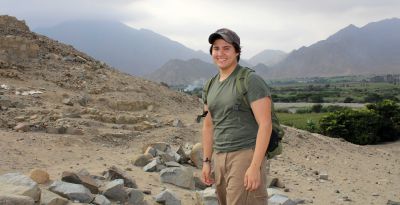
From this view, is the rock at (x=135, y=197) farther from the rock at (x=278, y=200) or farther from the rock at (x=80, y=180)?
the rock at (x=278, y=200)

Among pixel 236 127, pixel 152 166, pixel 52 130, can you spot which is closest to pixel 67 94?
pixel 52 130

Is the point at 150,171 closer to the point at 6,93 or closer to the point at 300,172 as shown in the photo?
the point at 300,172

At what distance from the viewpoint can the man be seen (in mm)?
3502

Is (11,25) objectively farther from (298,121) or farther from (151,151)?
(298,121)

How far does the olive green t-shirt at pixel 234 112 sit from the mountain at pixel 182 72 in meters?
165

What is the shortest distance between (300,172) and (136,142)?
368 centimetres

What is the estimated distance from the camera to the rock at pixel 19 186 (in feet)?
16.0

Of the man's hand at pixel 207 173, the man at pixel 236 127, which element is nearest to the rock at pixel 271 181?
the man's hand at pixel 207 173

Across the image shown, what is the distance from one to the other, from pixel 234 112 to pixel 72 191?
285cm

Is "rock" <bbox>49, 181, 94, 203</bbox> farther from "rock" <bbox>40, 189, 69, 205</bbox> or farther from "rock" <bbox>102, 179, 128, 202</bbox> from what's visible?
"rock" <bbox>102, 179, 128, 202</bbox>

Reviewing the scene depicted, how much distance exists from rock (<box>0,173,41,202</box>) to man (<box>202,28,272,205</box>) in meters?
2.14

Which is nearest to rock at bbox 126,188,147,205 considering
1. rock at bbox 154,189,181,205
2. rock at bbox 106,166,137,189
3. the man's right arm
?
rock at bbox 154,189,181,205

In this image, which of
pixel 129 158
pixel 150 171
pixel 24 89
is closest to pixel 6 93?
pixel 24 89

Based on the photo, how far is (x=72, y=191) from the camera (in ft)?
18.8
